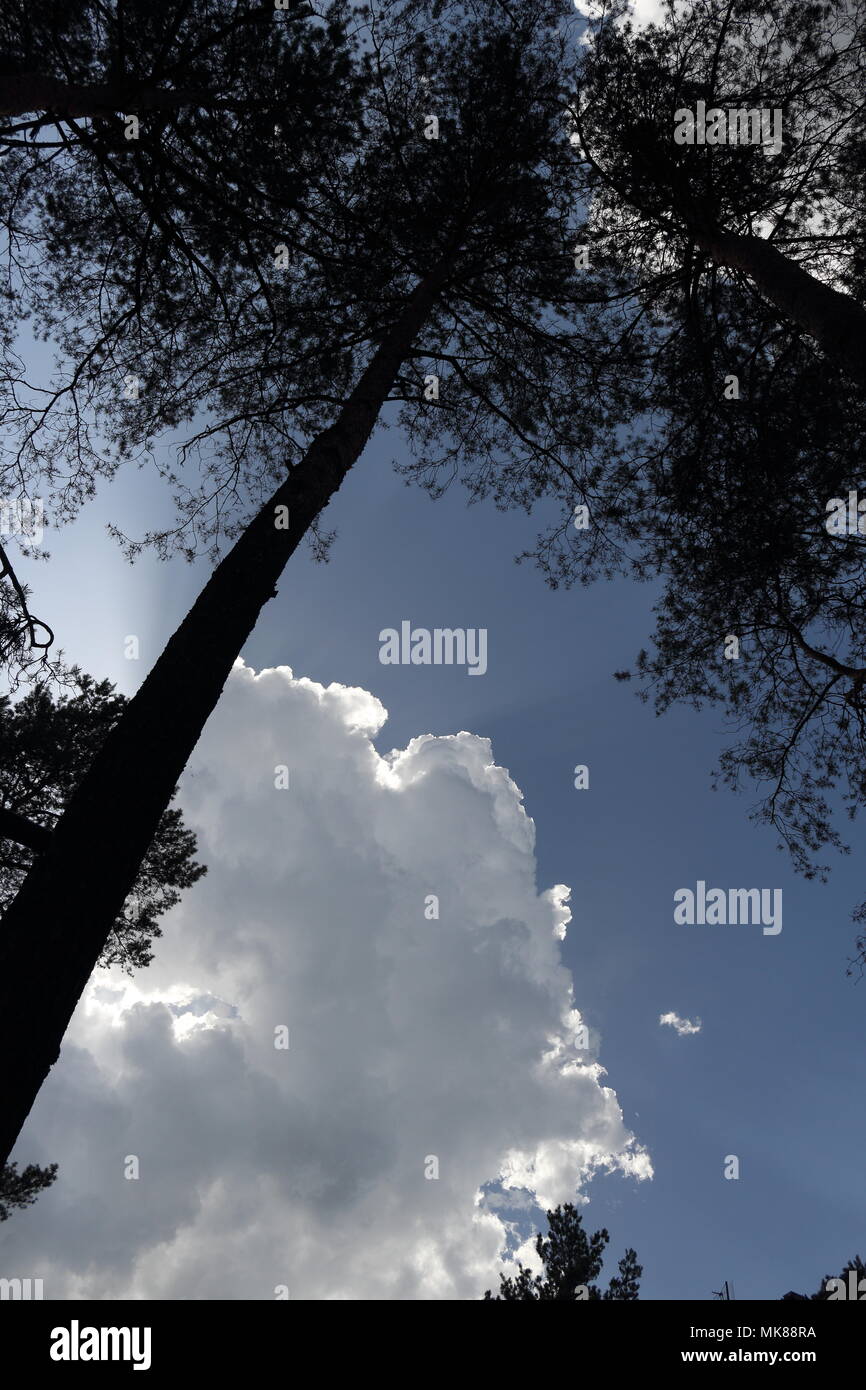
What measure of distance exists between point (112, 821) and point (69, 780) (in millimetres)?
7152

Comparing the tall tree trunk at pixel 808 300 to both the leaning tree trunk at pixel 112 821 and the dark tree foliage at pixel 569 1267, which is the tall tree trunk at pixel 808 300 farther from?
the dark tree foliage at pixel 569 1267

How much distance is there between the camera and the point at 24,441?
6.76 m

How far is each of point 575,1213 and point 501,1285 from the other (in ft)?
7.60

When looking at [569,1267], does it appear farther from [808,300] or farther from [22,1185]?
[808,300]

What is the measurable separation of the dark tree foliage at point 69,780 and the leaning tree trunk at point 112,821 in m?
6.15

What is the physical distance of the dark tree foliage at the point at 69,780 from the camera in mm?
9016

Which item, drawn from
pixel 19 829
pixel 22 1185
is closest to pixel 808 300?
pixel 19 829

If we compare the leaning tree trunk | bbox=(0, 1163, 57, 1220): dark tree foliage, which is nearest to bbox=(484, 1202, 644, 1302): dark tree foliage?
bbox=(0, 1163, 57, 1220): dark tree foliage

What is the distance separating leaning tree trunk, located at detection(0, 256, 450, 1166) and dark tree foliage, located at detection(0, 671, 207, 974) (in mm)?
6148

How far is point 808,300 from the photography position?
5219 mm

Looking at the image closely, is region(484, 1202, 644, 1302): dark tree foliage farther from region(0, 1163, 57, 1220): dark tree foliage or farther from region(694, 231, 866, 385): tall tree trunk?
region(694, 231, 866, 385): tall tree trunk
